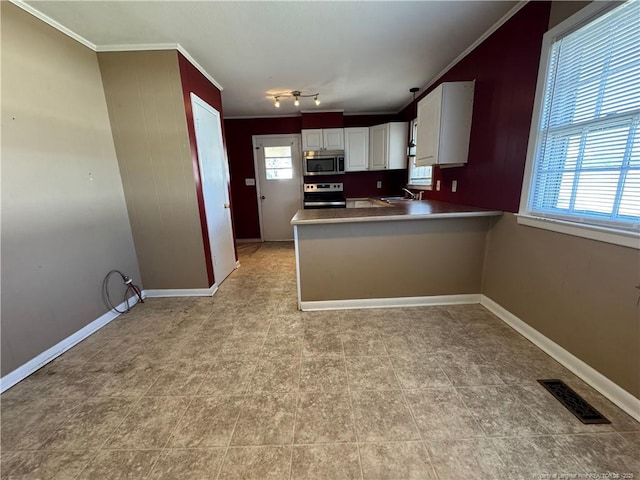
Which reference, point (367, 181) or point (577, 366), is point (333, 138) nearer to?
point (367, 181)

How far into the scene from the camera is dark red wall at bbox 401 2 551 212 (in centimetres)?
178

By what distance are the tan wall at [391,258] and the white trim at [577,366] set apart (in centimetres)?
46

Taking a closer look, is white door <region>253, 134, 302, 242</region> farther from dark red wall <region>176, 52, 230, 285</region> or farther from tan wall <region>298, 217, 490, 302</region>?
tan wall <region>298, 217, 490, 302</region>

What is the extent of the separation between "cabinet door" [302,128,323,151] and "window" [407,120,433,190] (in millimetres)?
1589

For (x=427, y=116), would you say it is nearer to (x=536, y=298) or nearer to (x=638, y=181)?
(x=638, y=181)

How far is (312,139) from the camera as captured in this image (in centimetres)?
449

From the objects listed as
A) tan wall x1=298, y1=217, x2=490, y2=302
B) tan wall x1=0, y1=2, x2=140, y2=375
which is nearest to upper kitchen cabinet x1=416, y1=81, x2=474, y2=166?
tan wall x1=298, y1=217, x2=490, y2=302

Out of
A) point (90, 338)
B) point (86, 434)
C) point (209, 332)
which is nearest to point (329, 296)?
point (209, 332)

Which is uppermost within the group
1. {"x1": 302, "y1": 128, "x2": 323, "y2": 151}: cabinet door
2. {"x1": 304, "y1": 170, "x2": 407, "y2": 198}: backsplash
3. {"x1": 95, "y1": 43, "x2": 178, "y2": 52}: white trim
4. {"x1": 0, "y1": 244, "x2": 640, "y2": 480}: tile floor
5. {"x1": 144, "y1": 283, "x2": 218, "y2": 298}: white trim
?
{"x1": 95, "y1": 43, "x2": 178, "y2": 52}: white trim

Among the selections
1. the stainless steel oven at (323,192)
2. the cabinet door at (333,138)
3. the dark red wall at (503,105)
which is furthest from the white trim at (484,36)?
the stainless steel oven at (323,192)

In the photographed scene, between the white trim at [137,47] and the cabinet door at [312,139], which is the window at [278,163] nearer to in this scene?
the cabinet door at [312,139]

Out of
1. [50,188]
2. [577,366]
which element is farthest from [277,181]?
[577,366]

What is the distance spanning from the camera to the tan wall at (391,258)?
228 cm

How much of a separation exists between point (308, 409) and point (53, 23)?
129 inches
